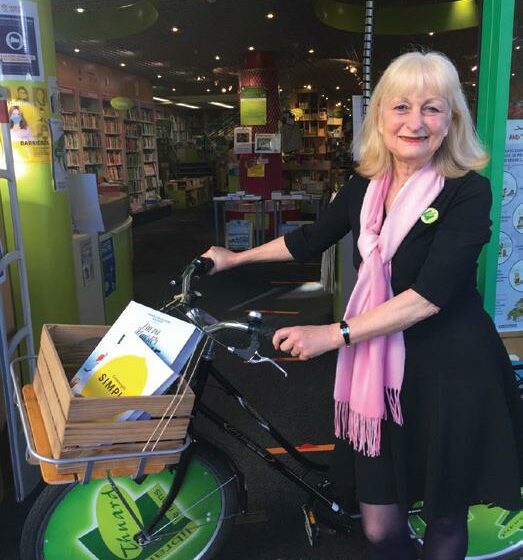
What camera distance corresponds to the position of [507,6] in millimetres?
1783

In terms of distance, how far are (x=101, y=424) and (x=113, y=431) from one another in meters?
0.04

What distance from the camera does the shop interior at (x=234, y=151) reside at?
268cm

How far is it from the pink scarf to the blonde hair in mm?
50

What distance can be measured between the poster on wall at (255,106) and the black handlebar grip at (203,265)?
7.86 metres

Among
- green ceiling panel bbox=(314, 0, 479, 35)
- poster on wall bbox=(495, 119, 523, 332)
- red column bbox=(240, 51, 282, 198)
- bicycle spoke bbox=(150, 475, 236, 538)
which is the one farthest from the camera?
red column bbox=(240, 51, 282, 198)

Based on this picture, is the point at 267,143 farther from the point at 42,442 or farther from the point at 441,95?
the point at 42,442

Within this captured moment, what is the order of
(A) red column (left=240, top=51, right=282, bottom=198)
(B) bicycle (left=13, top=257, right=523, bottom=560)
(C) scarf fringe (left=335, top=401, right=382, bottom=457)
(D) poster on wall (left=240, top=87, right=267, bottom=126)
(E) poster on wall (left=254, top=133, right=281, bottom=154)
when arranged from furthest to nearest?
(A) red column (left=240, top=51, right=282, bottom=198)
(D) poster on wall (left=240, top=87, right=267, bottom=126)
(E) poster on wall (left=254, top=133, right=281, bottom=154)
(B) bicycle (left=13, top=257, right=523, bottom=560)
(C) scarf fringe (left=335, top=401, right=382, bottom=457)

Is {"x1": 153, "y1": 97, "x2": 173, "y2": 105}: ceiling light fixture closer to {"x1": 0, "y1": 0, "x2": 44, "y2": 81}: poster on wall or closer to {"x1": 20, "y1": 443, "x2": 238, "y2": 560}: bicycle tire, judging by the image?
{"x1": 0, "y1": 0, "x2": 44, "y2": 81}: poster on wall

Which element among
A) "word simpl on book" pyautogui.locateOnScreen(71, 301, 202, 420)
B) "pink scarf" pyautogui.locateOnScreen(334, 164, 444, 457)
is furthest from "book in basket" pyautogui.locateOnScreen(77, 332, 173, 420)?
"pink scarf" pyautogui.locateOnScreen(334, 164, 444, 457)

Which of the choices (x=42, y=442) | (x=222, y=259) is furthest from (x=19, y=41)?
(x=42, y=442)

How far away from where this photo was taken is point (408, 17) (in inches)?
315

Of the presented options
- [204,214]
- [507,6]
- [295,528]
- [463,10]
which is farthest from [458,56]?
[295,528]

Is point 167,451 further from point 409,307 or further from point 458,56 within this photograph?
point 458,56

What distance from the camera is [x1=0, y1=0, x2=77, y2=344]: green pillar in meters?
2.45
